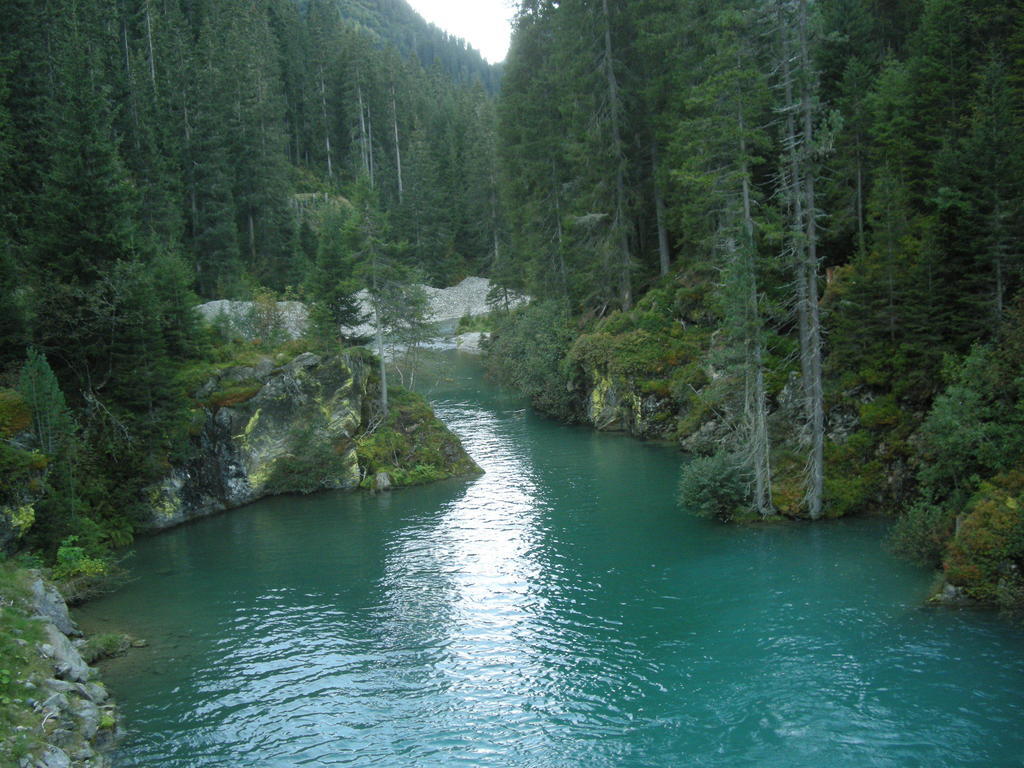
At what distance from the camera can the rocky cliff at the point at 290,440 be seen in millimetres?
29156

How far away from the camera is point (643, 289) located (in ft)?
147

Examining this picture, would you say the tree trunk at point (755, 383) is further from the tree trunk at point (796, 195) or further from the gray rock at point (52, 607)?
the gray rock at point (52, 607)

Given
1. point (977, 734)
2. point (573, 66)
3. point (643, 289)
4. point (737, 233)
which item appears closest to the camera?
point (977, 734)

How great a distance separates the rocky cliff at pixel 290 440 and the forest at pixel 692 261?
1.67m

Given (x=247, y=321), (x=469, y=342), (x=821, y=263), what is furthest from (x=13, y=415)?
(x=469, y=342)

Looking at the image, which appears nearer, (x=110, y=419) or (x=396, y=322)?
(x=110, y=419)

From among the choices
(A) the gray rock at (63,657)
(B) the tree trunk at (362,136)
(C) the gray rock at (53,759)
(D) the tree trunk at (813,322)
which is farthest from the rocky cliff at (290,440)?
(B) the tree trunk at (362,136)

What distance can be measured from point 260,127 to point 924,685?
2743 inches

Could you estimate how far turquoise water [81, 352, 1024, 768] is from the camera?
511 inches

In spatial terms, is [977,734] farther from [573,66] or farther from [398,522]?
[573,66]

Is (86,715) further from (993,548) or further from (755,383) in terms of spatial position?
(755,383)

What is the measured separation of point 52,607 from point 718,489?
18.7 m

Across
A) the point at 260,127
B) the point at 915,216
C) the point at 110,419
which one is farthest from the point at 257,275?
the point at 915,216

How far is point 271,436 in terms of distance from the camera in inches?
1213
